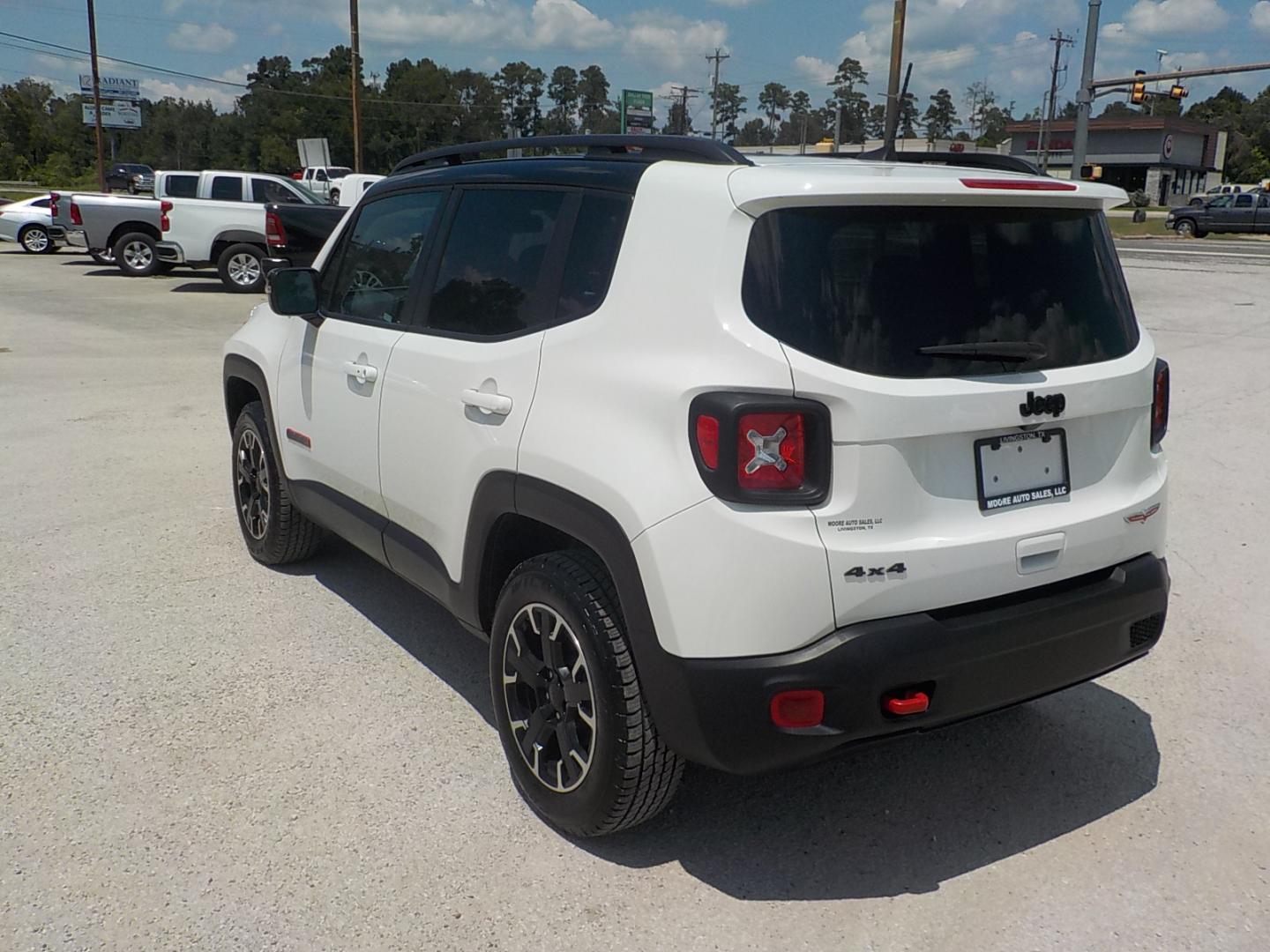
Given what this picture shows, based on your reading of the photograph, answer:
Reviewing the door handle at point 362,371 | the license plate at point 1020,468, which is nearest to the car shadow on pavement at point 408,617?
the door handle at point 362,371

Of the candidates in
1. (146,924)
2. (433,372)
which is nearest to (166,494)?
(433,372)

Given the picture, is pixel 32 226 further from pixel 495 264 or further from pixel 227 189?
pixel 495 264

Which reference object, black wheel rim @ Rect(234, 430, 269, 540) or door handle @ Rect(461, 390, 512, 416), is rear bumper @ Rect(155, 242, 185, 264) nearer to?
black wheel rim @ Rect(234, 430, 269, 540)

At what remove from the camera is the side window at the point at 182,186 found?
63.4ft

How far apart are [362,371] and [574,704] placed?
165 centimetres

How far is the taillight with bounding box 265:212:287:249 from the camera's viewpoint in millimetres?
15344

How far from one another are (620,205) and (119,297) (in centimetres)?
1708

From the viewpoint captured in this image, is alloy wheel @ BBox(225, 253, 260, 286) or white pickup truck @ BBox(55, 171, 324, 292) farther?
alloy wheel @ BBox(225, 253, 260, 286)

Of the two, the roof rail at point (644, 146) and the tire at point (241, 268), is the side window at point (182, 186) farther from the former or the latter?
the roof rail at point (644, 146)

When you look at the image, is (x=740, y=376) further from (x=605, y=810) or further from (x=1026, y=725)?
(x=1026, y=725)

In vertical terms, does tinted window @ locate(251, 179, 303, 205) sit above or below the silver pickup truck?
above

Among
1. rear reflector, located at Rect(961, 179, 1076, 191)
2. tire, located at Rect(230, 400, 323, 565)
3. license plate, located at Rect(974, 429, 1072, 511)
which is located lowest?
tire, located at Rect(230, 400, 323, 565)

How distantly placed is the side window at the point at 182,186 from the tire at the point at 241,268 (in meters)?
1.24

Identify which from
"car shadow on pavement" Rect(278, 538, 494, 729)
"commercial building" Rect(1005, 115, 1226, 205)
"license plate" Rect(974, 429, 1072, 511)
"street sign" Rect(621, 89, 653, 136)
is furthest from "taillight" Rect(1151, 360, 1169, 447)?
"commercial building" Rect(1005, 115, 1226, 205)
